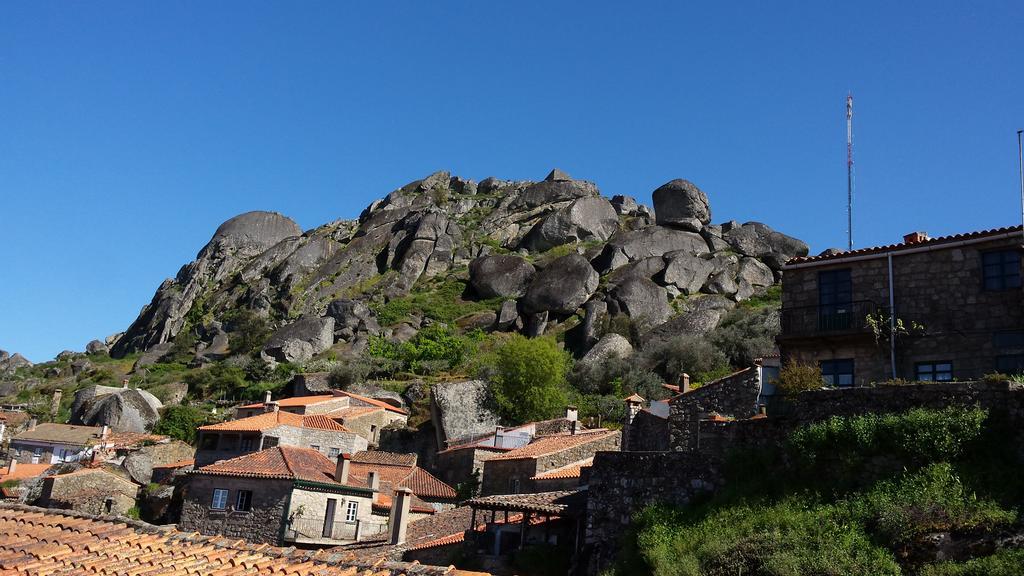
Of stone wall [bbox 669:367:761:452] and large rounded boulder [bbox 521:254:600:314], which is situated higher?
large rounded boulder [bbox 521:254:600:314]

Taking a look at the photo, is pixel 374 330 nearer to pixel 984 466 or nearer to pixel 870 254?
pixel 870 254

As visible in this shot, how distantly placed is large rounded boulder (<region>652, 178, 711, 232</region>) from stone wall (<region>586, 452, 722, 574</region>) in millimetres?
67615

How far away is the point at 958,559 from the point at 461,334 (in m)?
63.8

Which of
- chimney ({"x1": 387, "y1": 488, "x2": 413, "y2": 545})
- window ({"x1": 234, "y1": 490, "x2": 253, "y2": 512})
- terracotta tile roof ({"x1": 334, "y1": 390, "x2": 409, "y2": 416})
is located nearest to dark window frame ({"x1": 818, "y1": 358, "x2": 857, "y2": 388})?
chimney ({"x1": 387, "y1": 488, "x2": 413, "y2": 545})

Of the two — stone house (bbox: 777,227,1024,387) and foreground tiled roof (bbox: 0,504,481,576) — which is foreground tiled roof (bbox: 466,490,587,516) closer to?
stone house (bbox: 777,227,1024,387)

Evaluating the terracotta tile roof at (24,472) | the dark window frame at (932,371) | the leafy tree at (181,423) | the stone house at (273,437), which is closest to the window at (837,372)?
the dark window frame at (932,371)

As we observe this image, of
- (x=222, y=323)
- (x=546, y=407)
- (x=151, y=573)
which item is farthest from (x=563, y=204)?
(x=151, y=573)

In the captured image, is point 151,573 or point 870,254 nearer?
point 151,573

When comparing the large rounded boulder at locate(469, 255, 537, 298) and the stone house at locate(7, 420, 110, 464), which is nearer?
the stone house at locate(7, 420, 110, 464)

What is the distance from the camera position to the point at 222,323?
3644 inches

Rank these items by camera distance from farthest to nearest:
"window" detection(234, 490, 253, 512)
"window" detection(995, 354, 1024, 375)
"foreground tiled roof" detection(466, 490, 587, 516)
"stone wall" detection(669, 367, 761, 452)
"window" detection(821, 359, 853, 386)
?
"window" detection(234, 490, 253, 512), "stone wall" detection(669, 367, 761, 452), "window" detection(821, 359, 853, 386), "foreground tiled roof" detection(466, 490, 587, 516), "window" detection(995, 354, 1024, 375)

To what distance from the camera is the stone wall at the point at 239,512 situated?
31.2m

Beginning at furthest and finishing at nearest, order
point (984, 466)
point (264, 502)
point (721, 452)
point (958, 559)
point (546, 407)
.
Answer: point (546, 407) → point (264, 502) → point (721, 452) → point (984, 466) → point (958, 559)

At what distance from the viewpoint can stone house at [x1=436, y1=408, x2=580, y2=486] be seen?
35969 mm
